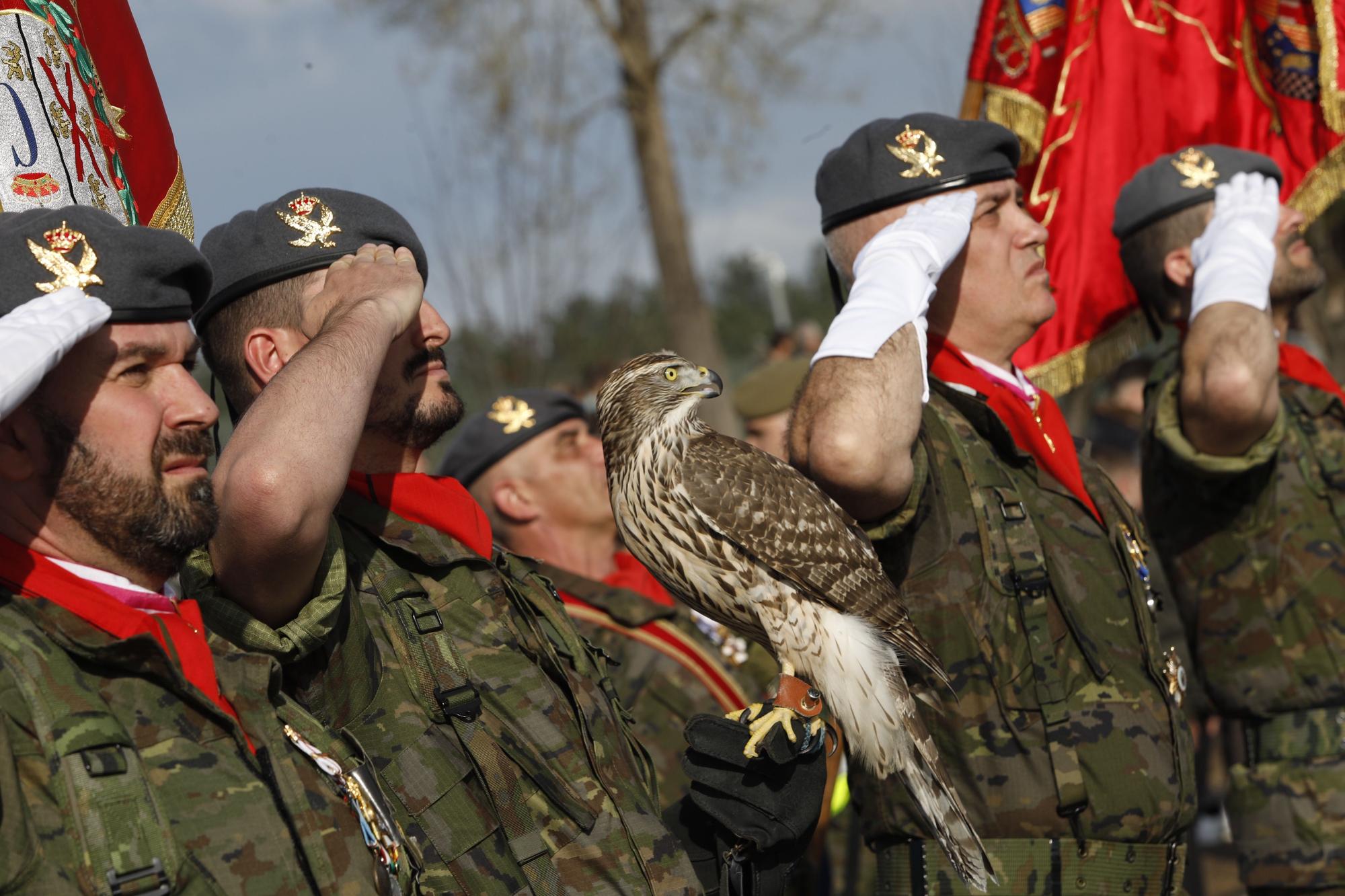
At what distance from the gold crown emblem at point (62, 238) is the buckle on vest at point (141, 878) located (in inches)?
40.7

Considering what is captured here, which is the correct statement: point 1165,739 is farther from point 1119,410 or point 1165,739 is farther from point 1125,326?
point 1119,410

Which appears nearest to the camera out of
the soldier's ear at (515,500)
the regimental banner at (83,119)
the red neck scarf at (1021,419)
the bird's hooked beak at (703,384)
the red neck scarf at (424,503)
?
the regimental banner at (83,119)

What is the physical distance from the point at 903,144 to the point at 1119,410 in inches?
169

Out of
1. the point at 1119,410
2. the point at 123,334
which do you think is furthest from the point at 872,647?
the point at 1119,410

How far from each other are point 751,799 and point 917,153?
1.88 m

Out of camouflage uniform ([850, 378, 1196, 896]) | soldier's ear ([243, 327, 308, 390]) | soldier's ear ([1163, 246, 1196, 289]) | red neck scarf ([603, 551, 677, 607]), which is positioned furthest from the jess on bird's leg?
soldier's ear ([1163, 246, 1196, 289])

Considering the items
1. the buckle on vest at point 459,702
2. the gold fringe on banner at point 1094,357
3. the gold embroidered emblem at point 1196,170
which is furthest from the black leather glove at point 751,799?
the gold embroidered emblem at point 1196,170

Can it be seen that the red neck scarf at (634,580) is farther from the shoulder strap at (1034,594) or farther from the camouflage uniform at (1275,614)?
the shoulder strap at (1034,594)

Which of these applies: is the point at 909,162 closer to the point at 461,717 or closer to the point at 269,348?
→ the point at 269,348

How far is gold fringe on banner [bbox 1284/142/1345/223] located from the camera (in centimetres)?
519

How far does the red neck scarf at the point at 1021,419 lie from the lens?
3502mm

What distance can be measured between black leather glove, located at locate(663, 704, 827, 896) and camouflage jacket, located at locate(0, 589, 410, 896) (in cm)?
75

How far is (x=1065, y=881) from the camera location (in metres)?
3.07

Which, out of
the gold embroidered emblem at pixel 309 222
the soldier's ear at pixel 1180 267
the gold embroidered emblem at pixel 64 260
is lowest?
the soldier's ear at pixel 1180 267
